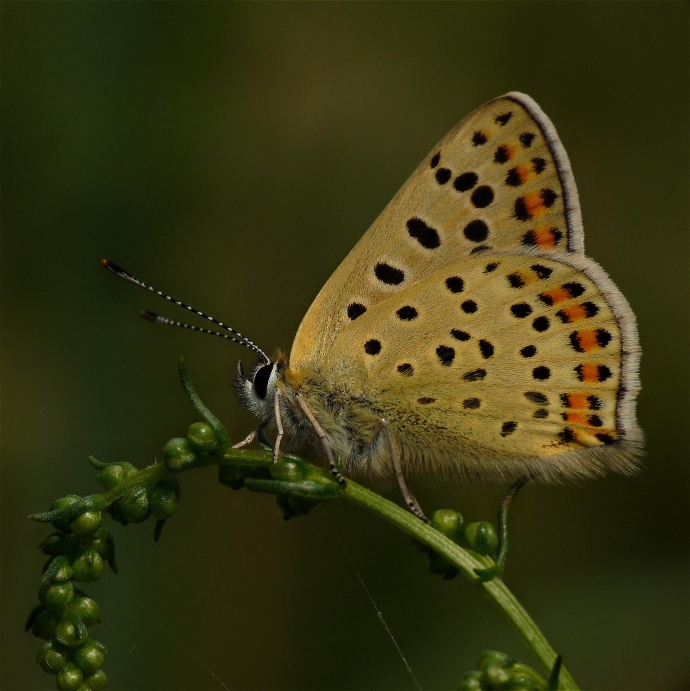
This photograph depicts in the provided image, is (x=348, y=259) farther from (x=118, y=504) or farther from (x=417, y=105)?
(x=417, y=105)

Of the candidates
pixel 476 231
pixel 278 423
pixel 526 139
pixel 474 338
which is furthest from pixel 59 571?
pixel 526 139

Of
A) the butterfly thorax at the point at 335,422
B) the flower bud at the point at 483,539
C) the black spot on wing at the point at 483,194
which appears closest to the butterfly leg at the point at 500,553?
the flower bud at the point at 483,539

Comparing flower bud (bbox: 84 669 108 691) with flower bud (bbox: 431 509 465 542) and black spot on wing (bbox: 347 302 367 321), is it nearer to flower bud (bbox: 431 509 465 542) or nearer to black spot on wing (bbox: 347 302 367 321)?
flower bud (bbox: 431 509 465 542)

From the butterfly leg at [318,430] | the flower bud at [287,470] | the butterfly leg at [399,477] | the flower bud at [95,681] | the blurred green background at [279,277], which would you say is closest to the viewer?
the flower bud at [95,681]

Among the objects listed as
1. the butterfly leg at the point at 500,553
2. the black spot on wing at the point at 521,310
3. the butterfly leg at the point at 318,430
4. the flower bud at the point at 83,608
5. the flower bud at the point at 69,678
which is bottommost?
the flower bud at the point at 69,678

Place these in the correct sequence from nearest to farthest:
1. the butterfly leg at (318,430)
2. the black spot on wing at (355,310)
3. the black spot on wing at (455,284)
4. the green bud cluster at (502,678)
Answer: the green bud cluster at (502,678)
the butterfly leg at (318,430)
the black spot on wing at (455,284)
the black spot on wing at (355,310)

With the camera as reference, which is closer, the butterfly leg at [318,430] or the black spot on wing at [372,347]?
the butterfly leg at [318,430]

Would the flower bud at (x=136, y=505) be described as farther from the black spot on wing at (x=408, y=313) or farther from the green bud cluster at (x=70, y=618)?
the black spot on wing at (x=408, y=313)

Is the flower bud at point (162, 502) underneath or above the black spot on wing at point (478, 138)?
underneath

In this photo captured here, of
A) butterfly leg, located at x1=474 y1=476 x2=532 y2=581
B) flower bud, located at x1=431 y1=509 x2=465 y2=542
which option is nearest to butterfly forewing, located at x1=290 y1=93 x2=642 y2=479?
butterfly leg, located at x1=474 y1=476 x2=532 y2=581
